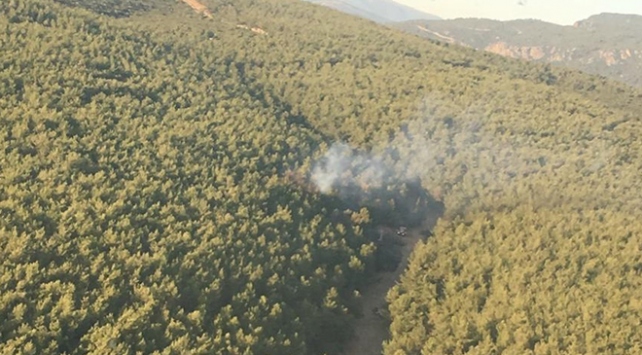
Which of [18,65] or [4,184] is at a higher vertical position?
[18,65]

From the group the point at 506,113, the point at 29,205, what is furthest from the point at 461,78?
the point at 29,205

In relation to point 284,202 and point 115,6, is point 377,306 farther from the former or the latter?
point 115,6

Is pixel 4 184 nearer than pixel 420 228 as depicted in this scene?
Yes

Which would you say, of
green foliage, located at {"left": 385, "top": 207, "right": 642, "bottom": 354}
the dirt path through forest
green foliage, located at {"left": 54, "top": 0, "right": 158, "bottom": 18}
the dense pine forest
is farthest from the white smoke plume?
green foliage, located at {"left": 54, "top": 0, "right": 158, "bottom": 18}

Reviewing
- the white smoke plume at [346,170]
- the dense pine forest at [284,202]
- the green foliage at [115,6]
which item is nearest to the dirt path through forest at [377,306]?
the dense pine forest at [284,202]

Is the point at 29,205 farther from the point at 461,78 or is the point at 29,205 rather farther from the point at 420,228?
the point at 461,78

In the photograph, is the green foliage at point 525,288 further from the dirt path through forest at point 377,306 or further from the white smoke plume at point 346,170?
the white smoke plume at point 346,170
